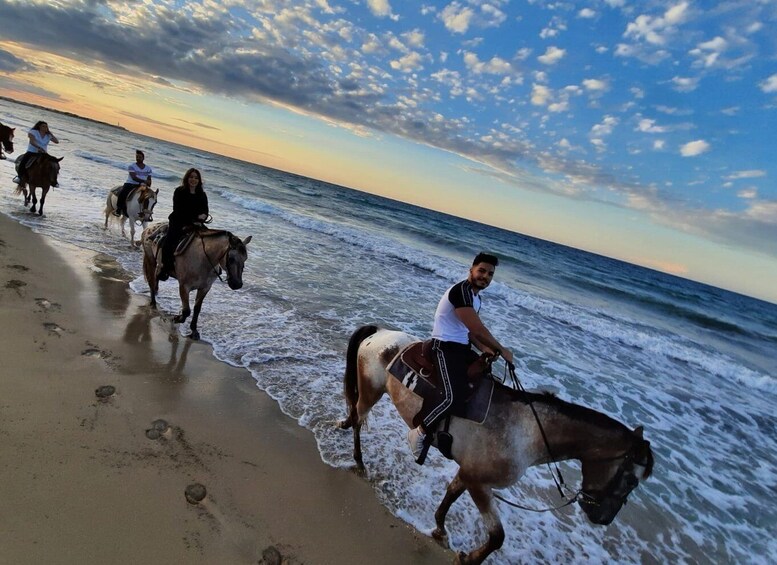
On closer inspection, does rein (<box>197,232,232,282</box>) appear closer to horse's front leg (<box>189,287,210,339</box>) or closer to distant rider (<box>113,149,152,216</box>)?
horse's front leg (<box>189,287,210,339</box>)

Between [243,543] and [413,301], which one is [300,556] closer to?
[243,543]

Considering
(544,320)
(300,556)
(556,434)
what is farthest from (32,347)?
(544,320)

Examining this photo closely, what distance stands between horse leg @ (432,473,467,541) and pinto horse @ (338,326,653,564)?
10mm

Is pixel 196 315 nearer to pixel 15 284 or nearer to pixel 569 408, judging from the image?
pixel 15 284

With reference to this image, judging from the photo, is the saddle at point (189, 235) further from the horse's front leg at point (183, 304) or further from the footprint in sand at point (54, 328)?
the footprint in sand at point (54, 328)

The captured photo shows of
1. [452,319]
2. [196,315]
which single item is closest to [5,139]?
[196,315]

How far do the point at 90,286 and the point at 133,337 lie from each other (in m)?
2.26

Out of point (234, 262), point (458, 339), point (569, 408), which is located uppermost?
point (458, 339)

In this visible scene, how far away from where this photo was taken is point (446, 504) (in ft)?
11.8

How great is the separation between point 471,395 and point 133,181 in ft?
37.7

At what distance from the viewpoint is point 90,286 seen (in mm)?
7086

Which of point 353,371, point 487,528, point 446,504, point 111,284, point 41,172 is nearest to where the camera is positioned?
point 487,528

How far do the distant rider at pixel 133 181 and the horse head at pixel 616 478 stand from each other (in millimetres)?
12035

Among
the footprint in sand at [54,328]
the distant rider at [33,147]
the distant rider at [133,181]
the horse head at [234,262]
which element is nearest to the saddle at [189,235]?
the horse head at [234,262]
